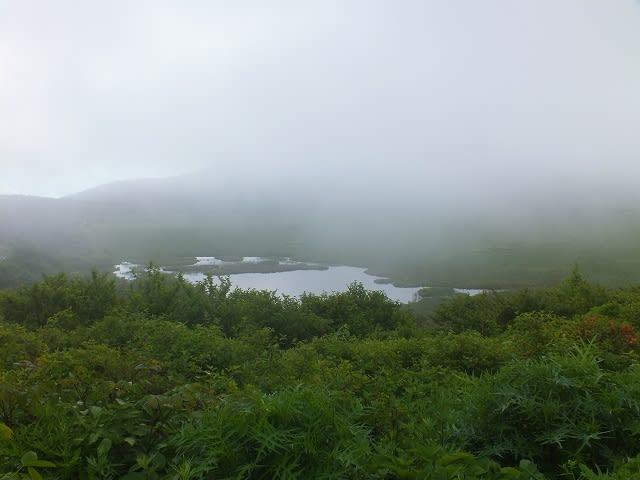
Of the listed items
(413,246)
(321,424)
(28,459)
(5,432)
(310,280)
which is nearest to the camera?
(28,459)

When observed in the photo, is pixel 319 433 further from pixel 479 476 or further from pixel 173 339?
pixel 173 339

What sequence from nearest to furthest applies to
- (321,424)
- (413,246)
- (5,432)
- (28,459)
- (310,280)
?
1. (28,459)
2. (5,432)
3. (321,424)
4. (310,280)
5. (413,246)

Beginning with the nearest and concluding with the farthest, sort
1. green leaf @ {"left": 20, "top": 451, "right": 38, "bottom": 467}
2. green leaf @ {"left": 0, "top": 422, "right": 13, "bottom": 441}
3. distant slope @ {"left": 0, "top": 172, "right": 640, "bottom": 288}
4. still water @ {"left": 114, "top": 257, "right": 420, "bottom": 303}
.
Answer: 1. green leaf @ {"left": 20, "top": 451, "right": 38, "bottom": 467}
2. green leaf @ {"left": 0, "top": 422, "right": 13, "bottom": 441}
3. still water @ {"left": 114, "top": 257, "right": 420, "bottom": 303}
4. distant slope @ {"left": 0, "top": 172, "right": 640, "bottom": 288}

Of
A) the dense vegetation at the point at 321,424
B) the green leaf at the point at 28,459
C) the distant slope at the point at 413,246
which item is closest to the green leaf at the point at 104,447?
the dense vegetation at the point at 321,424

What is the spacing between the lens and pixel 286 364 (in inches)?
296

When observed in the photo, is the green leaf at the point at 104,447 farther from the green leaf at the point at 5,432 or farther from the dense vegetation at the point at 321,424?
the green leaf at the point at 5,432

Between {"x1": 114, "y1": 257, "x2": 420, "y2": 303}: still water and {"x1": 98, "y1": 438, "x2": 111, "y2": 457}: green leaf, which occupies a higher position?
{"x1": 98, "y1": 438, "x2": 111, "y2": 457}: green leaf

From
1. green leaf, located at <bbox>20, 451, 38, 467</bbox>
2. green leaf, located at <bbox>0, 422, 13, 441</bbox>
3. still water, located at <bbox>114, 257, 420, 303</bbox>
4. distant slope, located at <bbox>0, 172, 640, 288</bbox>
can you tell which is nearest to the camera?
green leaf, located at <bbox>20, 451, 38, 467</bbox>

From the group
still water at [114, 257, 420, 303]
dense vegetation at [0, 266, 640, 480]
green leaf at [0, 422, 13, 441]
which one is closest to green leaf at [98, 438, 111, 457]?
dense vegetation at [0, 266, 640, 480]

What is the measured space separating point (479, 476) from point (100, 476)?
269 centimetres

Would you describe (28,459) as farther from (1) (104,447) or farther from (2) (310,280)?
(2) (310,280)

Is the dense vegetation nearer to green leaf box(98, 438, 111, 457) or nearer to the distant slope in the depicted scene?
green leaf box(98, 438, 111, 457)

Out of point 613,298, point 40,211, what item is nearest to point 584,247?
point 613,298

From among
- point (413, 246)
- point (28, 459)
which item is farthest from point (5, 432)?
point (413, 246)
